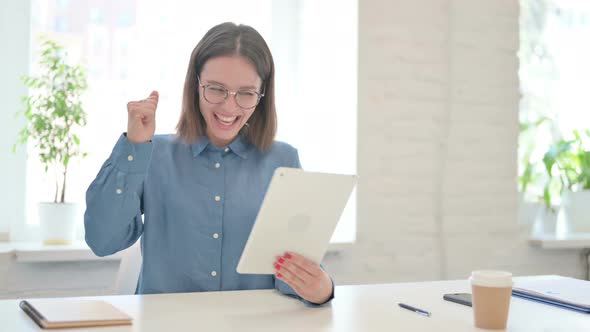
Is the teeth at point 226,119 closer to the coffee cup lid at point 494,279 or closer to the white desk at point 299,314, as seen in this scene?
the white desk at point 299,314

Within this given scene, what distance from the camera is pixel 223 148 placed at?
6.32ft

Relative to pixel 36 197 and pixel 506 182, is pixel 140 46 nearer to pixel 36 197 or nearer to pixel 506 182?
pixel 36 197

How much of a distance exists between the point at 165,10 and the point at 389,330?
6.65 ft

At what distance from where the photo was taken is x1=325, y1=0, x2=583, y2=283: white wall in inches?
116

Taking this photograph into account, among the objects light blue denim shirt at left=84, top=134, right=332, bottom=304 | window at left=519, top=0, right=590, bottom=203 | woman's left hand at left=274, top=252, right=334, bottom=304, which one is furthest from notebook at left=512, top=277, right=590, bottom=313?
window at left=519, top=0, right=590, bottom=203

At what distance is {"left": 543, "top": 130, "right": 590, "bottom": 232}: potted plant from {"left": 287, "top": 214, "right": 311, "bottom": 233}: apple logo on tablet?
2.16 m

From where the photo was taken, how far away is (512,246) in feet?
10.7

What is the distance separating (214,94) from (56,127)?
101 cm

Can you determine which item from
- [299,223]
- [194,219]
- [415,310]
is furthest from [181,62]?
[415,310]

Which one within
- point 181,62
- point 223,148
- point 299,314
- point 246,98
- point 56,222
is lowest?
point 299,314

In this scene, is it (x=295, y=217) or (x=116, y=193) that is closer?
(x=295, y=217)

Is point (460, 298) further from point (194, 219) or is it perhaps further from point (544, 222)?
point (544, 222)

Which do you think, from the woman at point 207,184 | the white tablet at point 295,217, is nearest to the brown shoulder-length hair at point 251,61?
the woman at point 207,184

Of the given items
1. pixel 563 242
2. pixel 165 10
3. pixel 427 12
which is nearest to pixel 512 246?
pixel 563 242
